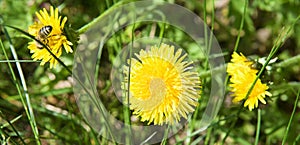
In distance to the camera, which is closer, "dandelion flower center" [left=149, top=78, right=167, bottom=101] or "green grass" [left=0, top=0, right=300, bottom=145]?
"dandelion flower center" [left=149, top=78, right=167, bottom=101]

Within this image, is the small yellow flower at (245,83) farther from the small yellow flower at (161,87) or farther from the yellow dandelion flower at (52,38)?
the yellow dandelion flower at (52,38)

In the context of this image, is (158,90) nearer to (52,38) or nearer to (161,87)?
(161,87)

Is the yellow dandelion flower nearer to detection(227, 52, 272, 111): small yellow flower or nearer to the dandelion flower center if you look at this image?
the dandelion flower center

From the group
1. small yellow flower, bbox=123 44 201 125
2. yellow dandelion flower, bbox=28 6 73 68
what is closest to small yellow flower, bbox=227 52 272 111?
small yellow flower, bbox=123 44 201 125

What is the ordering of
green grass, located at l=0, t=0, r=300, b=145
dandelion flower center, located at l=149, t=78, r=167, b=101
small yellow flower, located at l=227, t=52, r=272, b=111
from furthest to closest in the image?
green grass, located at l=0, t=0, r=300, b=145 → small yellow flower, located at l=227, t=52, r=272, b=111 → dandelion flower center, located at l=149, t=78, r=167, b=101

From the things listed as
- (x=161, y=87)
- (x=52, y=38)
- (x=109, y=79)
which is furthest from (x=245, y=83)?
(x=109, y=79)
